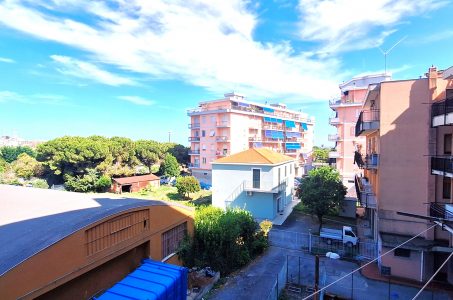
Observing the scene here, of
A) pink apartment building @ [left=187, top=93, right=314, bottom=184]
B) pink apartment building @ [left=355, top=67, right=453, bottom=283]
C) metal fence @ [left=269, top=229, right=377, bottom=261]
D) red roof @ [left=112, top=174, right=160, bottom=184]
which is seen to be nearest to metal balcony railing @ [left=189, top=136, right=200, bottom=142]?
pink apartment building @ [left=187, top=93, right=314, bottom=184]

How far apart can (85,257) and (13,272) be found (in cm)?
248

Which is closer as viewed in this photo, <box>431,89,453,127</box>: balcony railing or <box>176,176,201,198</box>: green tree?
<box>431,89,453,127</box>: balcony railing

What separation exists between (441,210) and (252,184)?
Answer: 51.9 ft

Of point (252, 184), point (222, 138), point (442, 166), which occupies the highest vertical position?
point (222, 138)

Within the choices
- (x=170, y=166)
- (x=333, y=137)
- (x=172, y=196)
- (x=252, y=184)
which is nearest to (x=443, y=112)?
(x=252, y=184)

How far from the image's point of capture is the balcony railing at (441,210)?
40.6ft

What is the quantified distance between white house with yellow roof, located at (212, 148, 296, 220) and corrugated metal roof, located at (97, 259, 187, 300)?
16.7m

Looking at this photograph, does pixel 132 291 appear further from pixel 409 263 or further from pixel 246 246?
pixel 409 263

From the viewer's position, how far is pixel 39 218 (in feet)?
33.6

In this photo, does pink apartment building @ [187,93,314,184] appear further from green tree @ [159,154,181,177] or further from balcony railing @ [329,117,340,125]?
balcony railing @ [329,117,340,125]

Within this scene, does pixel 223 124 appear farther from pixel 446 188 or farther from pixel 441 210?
pixel 441 210

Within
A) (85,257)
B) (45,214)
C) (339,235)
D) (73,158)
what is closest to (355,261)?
(339,235)

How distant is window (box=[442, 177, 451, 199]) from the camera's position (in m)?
14.3

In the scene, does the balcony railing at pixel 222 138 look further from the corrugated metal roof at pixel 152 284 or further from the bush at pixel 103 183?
the corrugated metal roof at pixel 152 284
